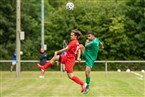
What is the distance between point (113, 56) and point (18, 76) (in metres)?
25.7

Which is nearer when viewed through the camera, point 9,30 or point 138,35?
point 138,35

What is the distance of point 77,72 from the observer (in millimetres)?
33969

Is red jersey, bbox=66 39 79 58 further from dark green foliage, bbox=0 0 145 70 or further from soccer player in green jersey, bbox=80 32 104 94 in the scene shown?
dark green foliage, bbox=0 0 145 70

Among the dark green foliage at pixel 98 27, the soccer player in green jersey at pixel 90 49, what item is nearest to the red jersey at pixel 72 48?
the soccer player in green jersey at pixel 90 49

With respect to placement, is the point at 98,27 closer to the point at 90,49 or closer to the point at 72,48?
the point at 90,49

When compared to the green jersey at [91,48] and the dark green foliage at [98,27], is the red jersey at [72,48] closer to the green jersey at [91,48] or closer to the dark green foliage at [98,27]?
the green jersey at [91,48]

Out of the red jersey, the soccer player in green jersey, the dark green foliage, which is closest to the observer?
the red jersey

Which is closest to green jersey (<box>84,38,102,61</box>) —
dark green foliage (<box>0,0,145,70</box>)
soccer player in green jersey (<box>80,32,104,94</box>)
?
soccer player in green jersey (<box>80,32,104,94</box>)

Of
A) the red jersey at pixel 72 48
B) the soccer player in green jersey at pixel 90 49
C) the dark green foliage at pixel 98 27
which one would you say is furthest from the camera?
the dark green foliage at pixel 98 27

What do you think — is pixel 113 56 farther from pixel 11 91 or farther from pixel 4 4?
pixel 11 91

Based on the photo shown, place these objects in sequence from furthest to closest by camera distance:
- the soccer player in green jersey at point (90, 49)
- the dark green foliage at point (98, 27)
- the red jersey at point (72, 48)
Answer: the dark green foliage at point (98, 27), the soccer player in green jersey at point (90, 49), the red jersey at point (72, 48)

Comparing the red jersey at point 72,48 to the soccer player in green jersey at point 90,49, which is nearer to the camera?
the red jersey at point 72,48

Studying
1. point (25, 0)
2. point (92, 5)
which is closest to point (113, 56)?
point (92, 5)

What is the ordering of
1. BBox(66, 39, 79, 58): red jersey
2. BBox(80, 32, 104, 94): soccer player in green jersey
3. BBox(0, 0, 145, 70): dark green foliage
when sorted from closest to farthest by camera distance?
BBox(66, 39, 79, 58): red jersey
BBox(80, 32, 104, 94): soccer player in green jersey
BBox(0, 0, 145, 70): dark green foliage
